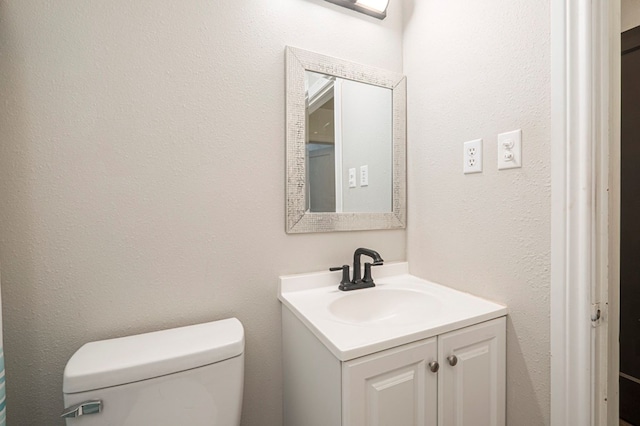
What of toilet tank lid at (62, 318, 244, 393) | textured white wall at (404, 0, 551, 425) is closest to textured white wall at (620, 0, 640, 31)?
textured white wall at (404, 0, 551, 425)

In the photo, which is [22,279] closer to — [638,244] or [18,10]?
[18,10]

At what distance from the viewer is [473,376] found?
2.64 feet

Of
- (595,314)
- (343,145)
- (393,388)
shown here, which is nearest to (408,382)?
(393,388)

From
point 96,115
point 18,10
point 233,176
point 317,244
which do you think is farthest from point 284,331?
point 18,10

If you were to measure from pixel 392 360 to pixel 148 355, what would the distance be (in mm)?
642

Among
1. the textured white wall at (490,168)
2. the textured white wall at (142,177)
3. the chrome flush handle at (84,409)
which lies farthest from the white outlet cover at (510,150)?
the chrome flush handle at (84,409)

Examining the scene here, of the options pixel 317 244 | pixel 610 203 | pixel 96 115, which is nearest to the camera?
pixel 610 203

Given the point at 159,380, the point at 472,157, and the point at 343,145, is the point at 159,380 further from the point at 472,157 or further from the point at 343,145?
the point at 472,157

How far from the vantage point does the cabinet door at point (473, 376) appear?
0.76m

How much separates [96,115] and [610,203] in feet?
4.83

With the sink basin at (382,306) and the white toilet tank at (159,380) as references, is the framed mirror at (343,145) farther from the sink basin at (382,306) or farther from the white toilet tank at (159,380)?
the white toilet tank at (159,380)

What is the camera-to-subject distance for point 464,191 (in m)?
1.00

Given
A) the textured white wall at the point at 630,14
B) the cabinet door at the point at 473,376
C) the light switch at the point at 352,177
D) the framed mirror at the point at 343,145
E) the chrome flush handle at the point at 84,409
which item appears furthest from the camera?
the textured white wall at the point at 630,14

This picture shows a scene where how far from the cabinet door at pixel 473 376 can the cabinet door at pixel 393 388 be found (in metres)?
0.04
